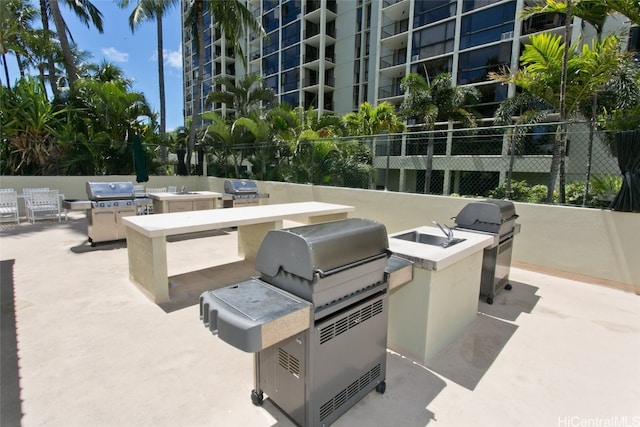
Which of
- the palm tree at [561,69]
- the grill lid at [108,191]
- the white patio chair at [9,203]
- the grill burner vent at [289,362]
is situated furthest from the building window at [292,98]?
the grill burner vent at [289,362]

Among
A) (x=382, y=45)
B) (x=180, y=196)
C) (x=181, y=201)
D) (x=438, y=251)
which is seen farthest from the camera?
(x=382, y=45)

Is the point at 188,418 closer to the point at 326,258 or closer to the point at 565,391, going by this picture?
the point at 326,258

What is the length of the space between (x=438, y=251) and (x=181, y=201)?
6.18 m

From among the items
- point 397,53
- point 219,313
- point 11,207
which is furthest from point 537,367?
point 397,53

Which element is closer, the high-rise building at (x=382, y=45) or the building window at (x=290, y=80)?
the high-rise building at (x=382, y=45)

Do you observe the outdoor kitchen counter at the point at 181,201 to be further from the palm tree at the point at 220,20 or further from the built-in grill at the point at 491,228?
the palm tree at the point at 220,20

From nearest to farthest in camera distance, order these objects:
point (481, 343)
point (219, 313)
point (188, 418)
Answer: point (219, 313), point (188, 418), point (481, 343)

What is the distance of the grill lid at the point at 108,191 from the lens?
19.0ft

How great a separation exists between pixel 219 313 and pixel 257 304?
0.62ft

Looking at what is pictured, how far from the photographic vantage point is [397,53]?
23.6 meters

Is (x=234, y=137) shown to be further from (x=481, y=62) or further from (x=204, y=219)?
(x=481, y=62)

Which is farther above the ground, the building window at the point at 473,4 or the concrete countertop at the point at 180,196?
the building window at the point at 473,4

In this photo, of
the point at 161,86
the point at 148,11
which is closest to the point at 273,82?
the point at 161,86

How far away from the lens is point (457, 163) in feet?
51.3
